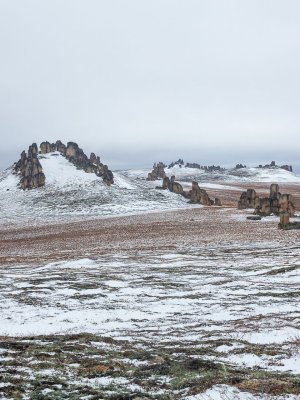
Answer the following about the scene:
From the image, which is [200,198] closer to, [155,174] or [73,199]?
[73,199]

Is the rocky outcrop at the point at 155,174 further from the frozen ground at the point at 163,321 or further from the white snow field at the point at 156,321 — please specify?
the frozen ground at the point at 163,321

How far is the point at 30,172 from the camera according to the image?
97.9 meters

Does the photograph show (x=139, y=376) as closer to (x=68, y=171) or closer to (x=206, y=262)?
(x=206, y=262)

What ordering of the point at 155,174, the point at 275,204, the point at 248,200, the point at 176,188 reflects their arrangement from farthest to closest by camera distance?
the point at 155,174, the point at 176,188, the point at 248,200, the point at 275,204

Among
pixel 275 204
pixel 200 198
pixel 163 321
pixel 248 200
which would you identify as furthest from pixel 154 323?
pixel 200 198

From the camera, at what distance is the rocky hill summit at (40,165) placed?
95.8 metres

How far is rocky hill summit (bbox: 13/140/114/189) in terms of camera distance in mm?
95750

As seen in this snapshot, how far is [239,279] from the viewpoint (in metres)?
19.3

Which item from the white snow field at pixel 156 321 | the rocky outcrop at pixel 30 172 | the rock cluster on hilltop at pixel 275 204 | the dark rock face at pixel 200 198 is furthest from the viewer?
the rocky outcrop at pixel 30 172

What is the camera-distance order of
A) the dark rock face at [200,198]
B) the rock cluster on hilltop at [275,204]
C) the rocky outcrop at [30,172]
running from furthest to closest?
the rocky outcrop at [30,172]
the dark rock face at [200,198]
the rock cluster on hilltop at [275,204]

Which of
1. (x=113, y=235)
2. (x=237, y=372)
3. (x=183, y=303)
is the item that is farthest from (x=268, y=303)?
(x=113, y=235)

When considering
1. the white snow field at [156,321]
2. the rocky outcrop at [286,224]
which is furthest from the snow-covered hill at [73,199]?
the white snow field at [156,321]

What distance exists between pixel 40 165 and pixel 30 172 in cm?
464

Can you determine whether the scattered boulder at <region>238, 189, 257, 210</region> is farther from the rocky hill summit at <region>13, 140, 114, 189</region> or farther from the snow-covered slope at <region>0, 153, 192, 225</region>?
the rocky hill summit at <region>13, 140, 114, 189</region>
